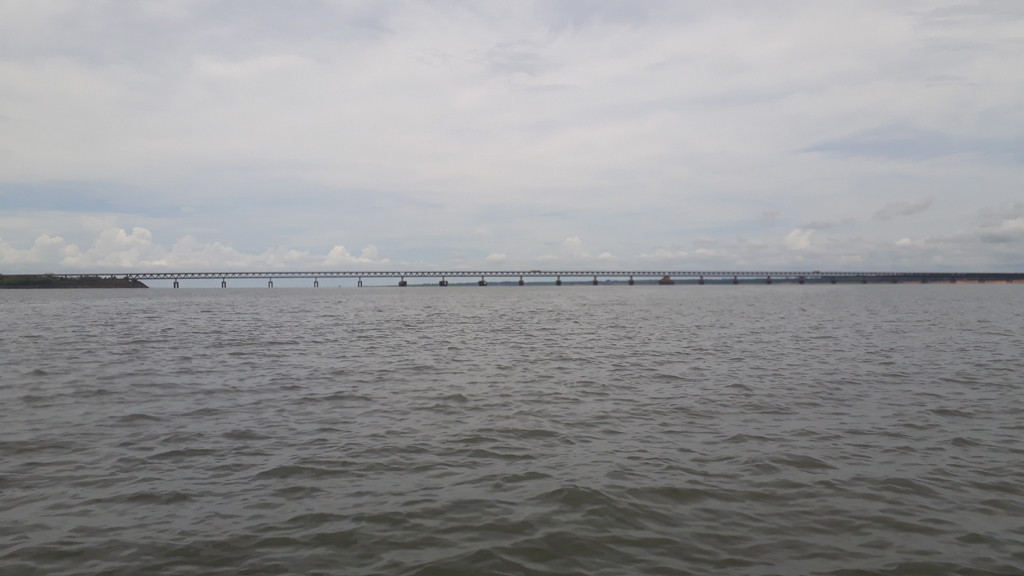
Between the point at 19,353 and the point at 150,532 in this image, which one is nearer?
the point at 150,532

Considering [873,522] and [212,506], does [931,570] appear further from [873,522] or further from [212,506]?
[212,506]

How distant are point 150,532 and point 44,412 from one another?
34.7ft

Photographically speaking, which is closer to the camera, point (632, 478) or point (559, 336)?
point (632, 478)

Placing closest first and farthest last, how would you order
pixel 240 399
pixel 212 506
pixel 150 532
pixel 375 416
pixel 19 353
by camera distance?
pixel 150 532 → pixel 212 506 → pixel 375 416 → pixel 240 399 → pixel 19 353

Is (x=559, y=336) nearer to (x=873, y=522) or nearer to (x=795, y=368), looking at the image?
(x=795, y=368)

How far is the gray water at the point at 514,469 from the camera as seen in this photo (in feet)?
24.3

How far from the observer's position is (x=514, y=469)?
10773 mm

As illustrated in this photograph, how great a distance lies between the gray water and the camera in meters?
7.41

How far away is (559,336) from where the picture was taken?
37.0 meters

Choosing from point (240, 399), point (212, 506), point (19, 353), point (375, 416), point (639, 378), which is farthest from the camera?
point (19, 353)

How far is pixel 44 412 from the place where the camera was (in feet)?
49.9

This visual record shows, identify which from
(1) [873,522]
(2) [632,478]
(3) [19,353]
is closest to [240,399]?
(2) [632,478]

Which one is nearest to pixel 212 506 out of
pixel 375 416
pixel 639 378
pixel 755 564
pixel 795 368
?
pixel 375 416

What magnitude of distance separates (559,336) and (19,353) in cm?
2976
